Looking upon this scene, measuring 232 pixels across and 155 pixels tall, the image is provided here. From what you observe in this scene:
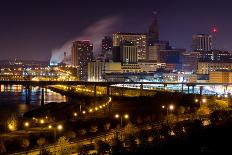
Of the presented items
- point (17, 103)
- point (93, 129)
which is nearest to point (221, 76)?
point (17, 103)

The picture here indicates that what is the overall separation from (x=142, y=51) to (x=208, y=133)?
376 feet

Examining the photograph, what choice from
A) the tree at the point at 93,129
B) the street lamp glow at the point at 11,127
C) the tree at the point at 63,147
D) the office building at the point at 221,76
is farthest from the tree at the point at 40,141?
the office building at the point at 221,76

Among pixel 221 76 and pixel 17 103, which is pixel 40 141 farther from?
pixel 221 76

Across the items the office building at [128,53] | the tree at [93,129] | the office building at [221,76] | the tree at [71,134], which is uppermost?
the office building at [128,53]

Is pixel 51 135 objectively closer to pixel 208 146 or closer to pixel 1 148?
pixel 1 148

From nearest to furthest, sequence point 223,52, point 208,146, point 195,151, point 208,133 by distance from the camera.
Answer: point 195,151
point 208,146
point 208,133
point 223,52

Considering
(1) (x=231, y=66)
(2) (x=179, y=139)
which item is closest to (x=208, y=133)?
(2) (x=179, y=139)

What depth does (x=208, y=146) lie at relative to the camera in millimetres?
17359

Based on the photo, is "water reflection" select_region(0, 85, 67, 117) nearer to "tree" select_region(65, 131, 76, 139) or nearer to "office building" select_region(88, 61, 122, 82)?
"tree" select_region(65, 131, 76, 139)

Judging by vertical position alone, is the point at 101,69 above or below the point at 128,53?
below

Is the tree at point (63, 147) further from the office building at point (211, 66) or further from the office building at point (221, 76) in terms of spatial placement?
the office building at point (211, 66)

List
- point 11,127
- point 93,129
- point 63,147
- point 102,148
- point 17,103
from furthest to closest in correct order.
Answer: point 17,103 → point 11,127 → point 93,129 → point 63,147 → point 102,148

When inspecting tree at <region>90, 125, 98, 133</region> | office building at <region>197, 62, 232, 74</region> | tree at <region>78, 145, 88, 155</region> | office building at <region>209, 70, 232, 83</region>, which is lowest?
office building at <region>209, 70, 232, 83</region>

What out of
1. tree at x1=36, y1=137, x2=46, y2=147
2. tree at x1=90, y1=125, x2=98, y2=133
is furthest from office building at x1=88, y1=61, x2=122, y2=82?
tree at x1=36, y1=137, x2=46, y2=147
